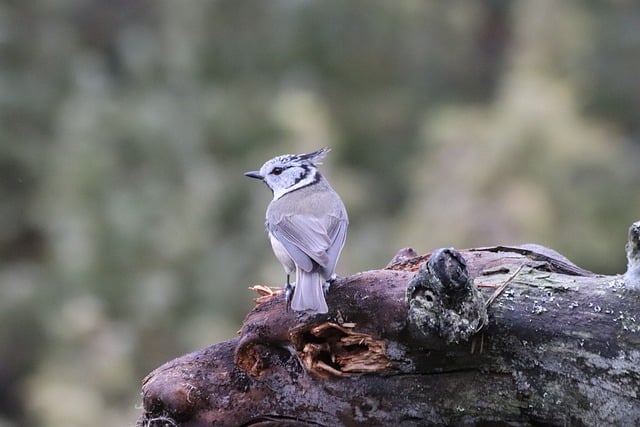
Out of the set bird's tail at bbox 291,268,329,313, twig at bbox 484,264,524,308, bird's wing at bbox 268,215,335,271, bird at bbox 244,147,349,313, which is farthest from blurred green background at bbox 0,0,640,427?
twig at bbox 484,264,524,308

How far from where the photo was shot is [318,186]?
13.6 feet

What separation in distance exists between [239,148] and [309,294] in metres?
6.88

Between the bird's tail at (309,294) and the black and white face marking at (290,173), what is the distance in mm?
1226

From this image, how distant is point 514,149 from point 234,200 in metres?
2.73

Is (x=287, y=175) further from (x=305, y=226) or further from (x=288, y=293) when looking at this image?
(x=288, y=293)

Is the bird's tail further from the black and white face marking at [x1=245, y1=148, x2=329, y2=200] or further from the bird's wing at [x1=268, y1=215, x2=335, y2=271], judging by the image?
the black and white face marking at [x1=245, y1=148, x2=329, y2=200]

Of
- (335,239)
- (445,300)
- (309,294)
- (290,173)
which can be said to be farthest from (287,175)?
(445,300)

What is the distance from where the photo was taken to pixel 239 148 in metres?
9.66

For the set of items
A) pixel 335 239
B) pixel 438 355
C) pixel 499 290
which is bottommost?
pixel 438 355

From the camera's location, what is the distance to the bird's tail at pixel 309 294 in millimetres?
2781

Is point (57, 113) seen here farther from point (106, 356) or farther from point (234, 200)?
point (106, 356)

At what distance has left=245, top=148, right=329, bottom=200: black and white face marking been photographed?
14.1 ft

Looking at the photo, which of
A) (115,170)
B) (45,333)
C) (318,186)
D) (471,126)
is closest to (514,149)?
(471,126)

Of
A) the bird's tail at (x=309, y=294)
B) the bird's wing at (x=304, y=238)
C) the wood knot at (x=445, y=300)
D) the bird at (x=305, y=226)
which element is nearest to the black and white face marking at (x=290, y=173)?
the bird at (x=305, y=226)
